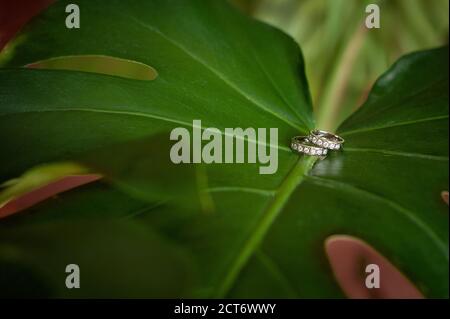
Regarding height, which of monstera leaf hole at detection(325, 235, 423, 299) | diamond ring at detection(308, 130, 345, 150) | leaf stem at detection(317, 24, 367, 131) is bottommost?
monstera leaf hole at detection(325, 235, 423, 299)

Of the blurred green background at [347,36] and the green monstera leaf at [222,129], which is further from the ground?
the blurred green background at [347,36]

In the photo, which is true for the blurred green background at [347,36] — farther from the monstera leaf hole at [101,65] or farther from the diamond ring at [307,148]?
the diamond ring at [307,148]

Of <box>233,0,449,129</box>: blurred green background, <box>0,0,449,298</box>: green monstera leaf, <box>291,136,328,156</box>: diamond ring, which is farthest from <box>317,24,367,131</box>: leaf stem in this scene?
<box>291,136,328,156</box>: diamond ring

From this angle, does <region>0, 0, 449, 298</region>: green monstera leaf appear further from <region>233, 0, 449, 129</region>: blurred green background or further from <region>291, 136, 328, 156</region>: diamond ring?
<region>233, 0, 449, 129</region>: blurred green background

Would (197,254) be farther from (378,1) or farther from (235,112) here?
(378,1)

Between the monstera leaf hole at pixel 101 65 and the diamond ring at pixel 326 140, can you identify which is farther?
the monstera leaf hole at pixel 101 65

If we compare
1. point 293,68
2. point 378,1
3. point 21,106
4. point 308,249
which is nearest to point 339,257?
point 308,249

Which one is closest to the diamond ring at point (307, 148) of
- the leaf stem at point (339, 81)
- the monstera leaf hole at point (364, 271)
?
the monstera leaf hole at point (364, 271)
